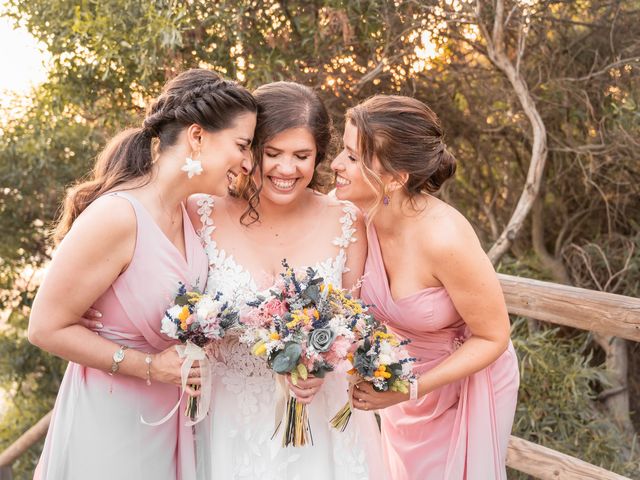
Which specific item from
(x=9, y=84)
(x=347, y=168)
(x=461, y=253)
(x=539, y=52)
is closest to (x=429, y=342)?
(x=461, y=253)

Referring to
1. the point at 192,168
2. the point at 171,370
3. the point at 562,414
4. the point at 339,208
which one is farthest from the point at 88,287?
the point at 562,414

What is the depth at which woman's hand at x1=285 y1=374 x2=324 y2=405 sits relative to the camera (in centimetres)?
238

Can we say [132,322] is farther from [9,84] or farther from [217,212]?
[9,84]

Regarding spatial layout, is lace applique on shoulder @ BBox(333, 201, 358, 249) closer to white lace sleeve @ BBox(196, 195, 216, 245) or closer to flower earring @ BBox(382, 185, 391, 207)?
flower earring @ BBox(382, 185, 391, 207)

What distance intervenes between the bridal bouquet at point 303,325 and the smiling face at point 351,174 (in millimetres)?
539

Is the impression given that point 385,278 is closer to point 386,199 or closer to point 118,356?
point 386,199

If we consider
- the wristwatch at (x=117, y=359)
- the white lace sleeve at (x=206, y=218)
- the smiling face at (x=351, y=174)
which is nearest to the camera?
the wristwatch at (x=117, y=359)

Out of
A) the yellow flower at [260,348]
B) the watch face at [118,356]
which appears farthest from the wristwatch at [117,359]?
the yellow flower at [260,348]

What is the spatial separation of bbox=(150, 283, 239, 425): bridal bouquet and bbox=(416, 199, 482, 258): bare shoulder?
30.1 inches

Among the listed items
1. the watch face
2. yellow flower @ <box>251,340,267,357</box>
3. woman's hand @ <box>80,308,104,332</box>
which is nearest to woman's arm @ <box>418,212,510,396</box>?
yellow flower @ <box>251,340,267,357</box>

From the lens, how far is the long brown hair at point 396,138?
271 cm

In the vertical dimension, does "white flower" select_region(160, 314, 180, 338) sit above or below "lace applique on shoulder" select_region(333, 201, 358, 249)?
below

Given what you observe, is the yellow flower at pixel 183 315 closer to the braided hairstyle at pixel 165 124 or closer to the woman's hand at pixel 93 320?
the woman's hand at pixel 93 320

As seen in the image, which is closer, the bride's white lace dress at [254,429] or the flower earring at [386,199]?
the bride's white lace dress at [254,429]
